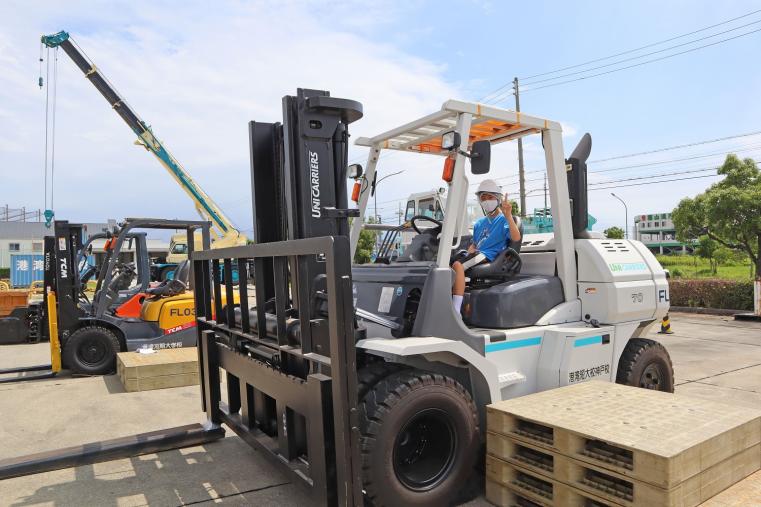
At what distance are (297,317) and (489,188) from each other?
6.05 ft

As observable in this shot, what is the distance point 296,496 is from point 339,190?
2.08 meters

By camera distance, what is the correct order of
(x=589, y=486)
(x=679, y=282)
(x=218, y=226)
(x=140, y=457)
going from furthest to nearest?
(x=218, y=226), (x=679, y=282), (x=140, y=457), (x=589, y=486)

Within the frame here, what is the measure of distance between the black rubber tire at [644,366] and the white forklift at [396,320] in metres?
0.02

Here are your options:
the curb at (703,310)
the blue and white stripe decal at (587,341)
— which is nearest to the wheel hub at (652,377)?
the blue and white stripe decal at (587,341)

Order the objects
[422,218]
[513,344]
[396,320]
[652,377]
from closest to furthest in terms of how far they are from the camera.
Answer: [396,320]
[513,344]
[422,218]
[652,377]

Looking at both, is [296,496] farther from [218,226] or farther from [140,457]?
[218,226]

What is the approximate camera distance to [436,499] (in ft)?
11.2

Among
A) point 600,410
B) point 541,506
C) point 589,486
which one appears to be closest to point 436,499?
point 541,506

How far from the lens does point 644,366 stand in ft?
16.6

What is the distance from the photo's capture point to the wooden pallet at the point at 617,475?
2811mm

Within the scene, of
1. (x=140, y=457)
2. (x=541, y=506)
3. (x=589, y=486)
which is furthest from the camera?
(x=140, y=457)

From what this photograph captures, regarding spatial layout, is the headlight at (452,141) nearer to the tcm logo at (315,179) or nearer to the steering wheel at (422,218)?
the tcm logo at (315,179)

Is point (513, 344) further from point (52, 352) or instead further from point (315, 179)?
point (52, 352)

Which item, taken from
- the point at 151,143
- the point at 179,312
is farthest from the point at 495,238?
the point at 151,143
